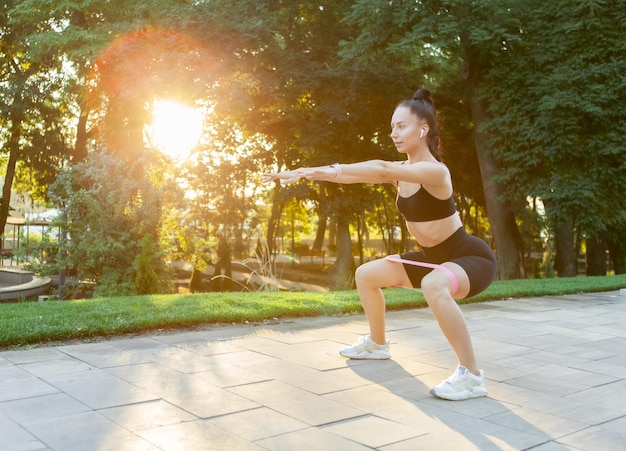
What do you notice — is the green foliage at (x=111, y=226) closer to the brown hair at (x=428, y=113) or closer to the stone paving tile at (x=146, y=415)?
the brown hair at (x=428, y=113)

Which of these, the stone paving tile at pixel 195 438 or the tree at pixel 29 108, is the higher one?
the tree at pixel 29 108

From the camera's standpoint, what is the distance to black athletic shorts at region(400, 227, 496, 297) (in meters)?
4.31

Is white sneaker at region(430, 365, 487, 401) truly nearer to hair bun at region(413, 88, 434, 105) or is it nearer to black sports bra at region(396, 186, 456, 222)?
black sports bra at region(396, 186, 456, 222)

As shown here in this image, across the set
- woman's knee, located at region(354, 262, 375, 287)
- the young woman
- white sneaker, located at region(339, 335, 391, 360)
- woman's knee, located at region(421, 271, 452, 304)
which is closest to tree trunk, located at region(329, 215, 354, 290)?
white sneaker, located at region(339, 335, 391, 360)

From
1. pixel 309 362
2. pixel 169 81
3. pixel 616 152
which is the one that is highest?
pixel 169 81

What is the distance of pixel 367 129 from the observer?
21953 mm

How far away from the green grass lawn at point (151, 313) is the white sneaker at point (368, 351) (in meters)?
1.90

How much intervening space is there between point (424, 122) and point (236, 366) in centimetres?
209

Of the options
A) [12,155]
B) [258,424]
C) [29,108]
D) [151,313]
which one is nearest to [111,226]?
[151,313]

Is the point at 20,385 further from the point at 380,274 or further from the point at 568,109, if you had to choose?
the point at 568,109

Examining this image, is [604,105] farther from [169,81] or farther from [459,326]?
[459,326]

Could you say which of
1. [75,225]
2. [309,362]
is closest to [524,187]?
[75,225]

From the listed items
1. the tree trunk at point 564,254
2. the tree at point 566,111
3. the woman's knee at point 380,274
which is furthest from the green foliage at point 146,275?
the tree trunk at point 564,254

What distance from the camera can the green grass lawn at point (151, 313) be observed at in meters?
5.61
